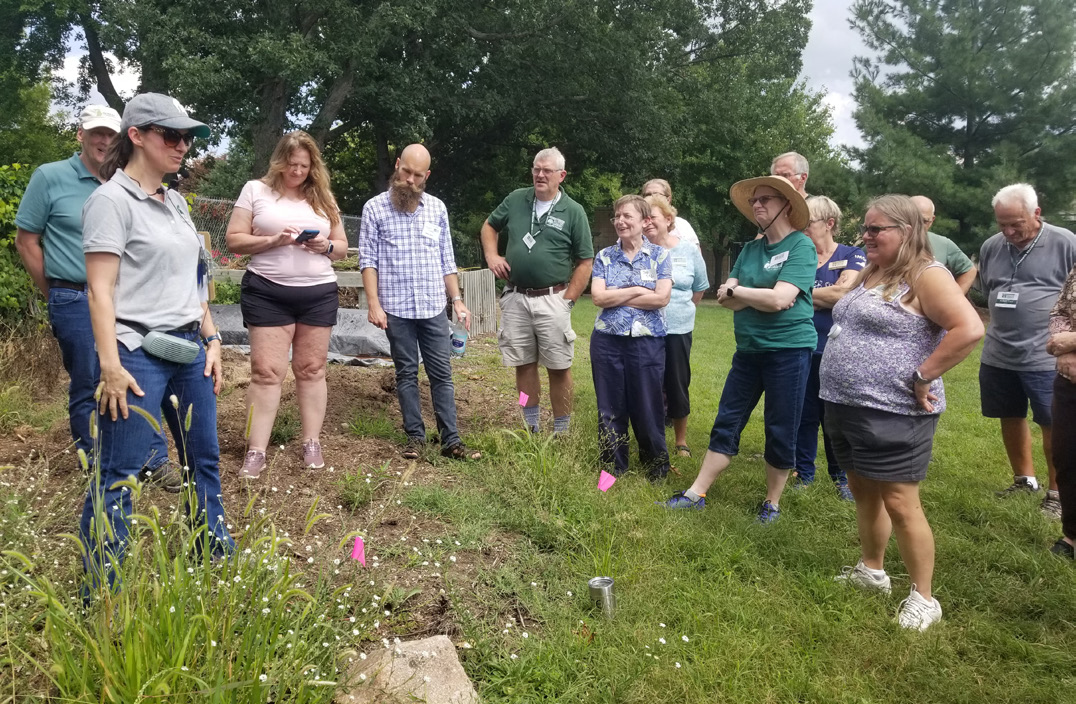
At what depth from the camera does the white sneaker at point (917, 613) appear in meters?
3.17

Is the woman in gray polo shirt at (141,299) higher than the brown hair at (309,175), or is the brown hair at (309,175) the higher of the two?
the brown hair at (309,175)

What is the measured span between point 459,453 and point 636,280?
1.56 m

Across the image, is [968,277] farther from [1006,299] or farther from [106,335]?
[106,335]

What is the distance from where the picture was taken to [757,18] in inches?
944

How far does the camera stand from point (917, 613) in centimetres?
320

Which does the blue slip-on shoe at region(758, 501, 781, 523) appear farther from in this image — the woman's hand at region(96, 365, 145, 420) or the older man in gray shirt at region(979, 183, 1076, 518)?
the woman's hand at region(96, 365, 145, 420)

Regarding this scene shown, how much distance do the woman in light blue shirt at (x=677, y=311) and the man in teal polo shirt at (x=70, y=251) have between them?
336 centimetres

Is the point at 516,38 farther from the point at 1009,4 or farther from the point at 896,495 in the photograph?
the point at 896,495

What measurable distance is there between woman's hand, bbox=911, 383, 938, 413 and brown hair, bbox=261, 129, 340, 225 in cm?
295

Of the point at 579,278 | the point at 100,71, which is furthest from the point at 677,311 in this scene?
the point at 100,71

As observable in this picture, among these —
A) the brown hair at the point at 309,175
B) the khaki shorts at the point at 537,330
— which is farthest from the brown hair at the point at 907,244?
the brown hair at the point at 309,175

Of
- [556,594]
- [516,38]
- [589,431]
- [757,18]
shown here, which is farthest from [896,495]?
[757,18]

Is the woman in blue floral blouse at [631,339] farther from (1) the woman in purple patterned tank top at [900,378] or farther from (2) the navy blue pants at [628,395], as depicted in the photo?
(1) the woman in purple patterned tank top at [900,378]

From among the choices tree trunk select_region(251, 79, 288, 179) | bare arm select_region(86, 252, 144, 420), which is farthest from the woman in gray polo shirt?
tree trunk select_region(251, 79, 288, 179)
